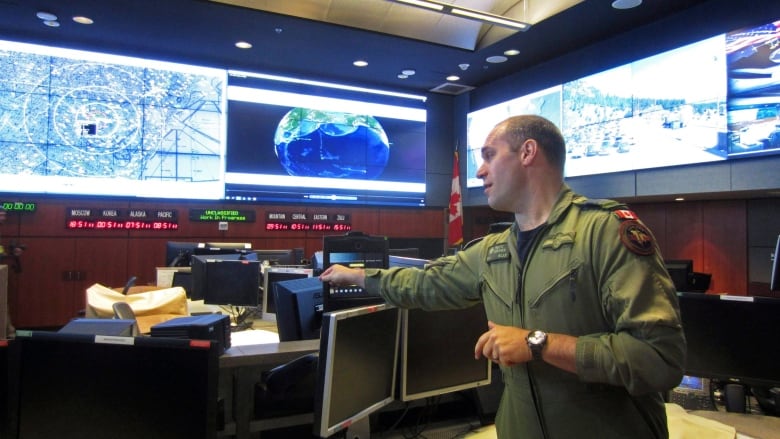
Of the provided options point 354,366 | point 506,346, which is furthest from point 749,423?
point 354,366

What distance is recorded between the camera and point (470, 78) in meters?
7.09

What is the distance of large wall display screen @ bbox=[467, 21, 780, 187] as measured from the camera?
13.6ft

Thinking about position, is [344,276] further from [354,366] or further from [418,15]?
[418,15]

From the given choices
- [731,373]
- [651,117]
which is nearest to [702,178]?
[651,117]

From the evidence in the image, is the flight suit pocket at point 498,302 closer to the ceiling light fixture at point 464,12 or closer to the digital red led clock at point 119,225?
the ceiling light fixture at point 464,12

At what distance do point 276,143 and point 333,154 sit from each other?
0.80 metres

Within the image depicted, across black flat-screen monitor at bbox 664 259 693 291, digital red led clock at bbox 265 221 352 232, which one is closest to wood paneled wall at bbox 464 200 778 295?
black flat-screen monitor at bbox 664 259 693 291

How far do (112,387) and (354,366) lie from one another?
651mm

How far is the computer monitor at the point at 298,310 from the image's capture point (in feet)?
6.45

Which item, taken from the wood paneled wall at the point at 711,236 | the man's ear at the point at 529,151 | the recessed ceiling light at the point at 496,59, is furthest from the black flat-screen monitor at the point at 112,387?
the recessed ceiling light at the point at 496,59

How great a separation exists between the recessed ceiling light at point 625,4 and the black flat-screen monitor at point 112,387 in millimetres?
4852

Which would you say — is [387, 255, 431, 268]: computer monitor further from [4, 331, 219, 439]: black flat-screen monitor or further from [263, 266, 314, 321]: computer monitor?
[4, 331, 219, 439]: black flat-screen monitor

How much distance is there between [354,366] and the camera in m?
1.49

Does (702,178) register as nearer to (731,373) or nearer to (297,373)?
(731,373)
